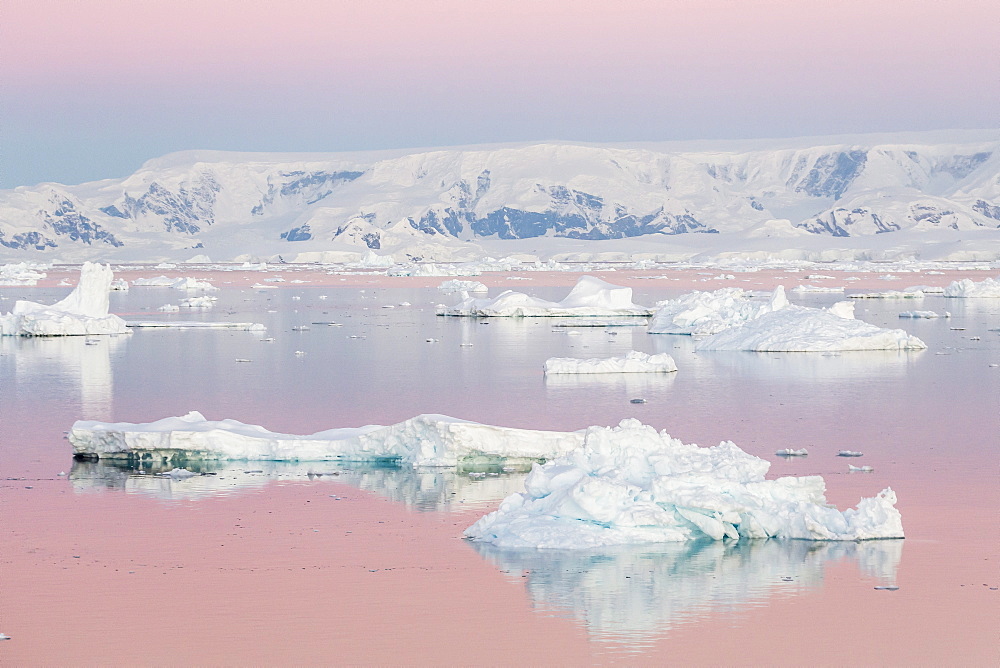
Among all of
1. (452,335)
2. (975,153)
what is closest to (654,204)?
(975,153)

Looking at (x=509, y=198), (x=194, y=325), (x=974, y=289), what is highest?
(x=509, y=198)

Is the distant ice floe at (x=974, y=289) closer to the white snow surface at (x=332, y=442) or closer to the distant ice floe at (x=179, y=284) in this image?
the distant ice floe at (x=179, y=284)

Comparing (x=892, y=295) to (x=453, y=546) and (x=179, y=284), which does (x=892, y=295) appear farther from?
(x=453, y=546)

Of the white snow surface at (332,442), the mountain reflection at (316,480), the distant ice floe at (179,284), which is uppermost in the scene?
the distant ice floe at (179,284)

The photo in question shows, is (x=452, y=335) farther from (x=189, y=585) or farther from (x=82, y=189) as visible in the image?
(x=82, y=189)

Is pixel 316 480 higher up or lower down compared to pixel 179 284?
lower down

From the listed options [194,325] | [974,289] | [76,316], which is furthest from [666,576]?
[974,289]

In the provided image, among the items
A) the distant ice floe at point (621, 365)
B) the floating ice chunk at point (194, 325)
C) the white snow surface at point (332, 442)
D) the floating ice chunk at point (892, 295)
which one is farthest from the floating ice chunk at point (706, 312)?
the white snow surface at point (332, 442)
